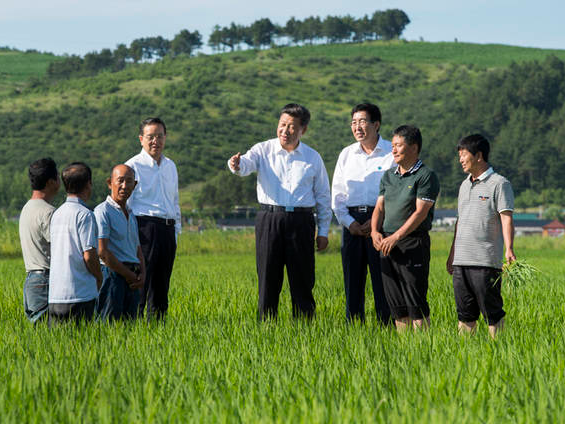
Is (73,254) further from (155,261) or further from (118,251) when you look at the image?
(155,261)

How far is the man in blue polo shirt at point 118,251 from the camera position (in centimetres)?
579

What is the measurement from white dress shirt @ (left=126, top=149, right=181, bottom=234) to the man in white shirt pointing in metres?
0.82

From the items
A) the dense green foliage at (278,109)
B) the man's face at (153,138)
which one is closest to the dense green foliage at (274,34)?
the dense green foliage at (278,109)

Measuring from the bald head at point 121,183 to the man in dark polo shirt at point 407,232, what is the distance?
2049mm

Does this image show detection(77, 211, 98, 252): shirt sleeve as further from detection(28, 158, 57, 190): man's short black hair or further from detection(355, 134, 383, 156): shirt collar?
detection(355, 134, 383, 156): shirt collar

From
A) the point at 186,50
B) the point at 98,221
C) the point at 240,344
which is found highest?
the point at 186,50

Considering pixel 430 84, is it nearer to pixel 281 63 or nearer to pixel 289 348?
pixel 281 63

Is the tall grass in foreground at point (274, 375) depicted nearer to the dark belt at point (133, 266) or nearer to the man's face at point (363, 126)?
the dark belt at point (133, 266)

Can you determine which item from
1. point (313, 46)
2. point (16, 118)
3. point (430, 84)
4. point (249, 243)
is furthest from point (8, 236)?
point (313, 46)

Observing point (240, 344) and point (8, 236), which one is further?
point (8, 236)

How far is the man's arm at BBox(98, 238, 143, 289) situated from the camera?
5723mm

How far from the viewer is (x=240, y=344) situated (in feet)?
16.2

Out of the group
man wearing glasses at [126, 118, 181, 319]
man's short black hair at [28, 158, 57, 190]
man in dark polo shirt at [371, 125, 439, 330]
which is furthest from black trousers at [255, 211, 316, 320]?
man's short black hair at [28, 158, 57, 190]

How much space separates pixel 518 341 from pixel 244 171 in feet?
9.21
